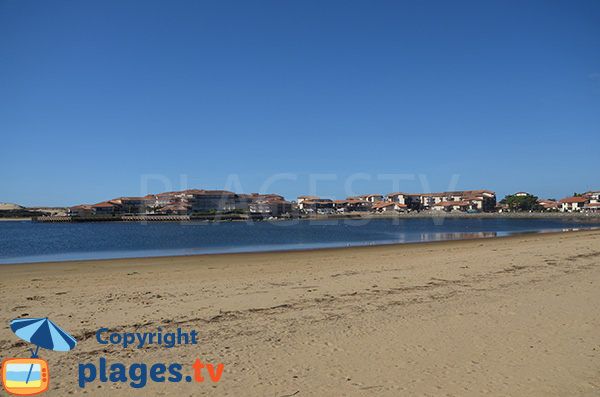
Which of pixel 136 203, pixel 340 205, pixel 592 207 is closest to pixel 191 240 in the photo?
pixel 136 203

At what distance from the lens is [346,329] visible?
6.26 meters

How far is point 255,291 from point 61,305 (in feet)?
13.8

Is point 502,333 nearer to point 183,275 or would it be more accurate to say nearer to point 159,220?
point 183,275

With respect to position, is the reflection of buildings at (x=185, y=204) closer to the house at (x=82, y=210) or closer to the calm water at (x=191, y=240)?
the house at (x=82, y=210)

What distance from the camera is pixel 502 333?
6.03 m

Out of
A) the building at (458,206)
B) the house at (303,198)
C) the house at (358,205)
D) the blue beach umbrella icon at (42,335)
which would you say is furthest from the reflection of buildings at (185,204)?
the blue beach umbrella icon at (42,335)

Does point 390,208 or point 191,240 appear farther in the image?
point 390,208

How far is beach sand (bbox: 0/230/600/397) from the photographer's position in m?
4.36

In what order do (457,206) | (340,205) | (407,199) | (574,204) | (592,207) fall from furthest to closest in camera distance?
(407,199) → (340,205) → (457,206) → (574,204) → (592,207)

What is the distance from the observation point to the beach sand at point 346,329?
14.3 feet

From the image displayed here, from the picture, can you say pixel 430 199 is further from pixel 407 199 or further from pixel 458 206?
pixel 458 206

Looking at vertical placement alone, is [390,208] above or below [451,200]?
below

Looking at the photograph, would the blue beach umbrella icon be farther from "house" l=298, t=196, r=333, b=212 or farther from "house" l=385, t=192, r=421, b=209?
"house" l=385, t=192, r=421, b=209

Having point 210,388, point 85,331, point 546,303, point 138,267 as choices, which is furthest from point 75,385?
point 138,267
